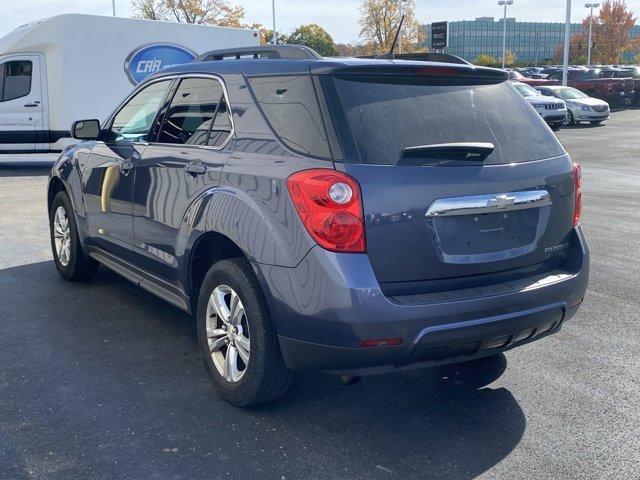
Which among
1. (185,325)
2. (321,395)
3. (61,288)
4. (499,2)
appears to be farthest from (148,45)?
(499,2)

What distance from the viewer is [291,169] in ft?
11.4

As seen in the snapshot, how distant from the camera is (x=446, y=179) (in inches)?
135

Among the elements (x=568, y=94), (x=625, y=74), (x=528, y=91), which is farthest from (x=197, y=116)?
(x=625, y=74)

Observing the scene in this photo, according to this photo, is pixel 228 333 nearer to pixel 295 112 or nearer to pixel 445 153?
pixel 295 112

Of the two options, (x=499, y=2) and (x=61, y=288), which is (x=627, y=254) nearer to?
(x=61, y=288)

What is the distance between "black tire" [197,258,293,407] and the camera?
11.8ft

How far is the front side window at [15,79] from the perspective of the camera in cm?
1572

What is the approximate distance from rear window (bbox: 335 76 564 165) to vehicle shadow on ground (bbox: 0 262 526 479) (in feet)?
4.39

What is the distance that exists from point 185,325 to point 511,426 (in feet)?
8.19

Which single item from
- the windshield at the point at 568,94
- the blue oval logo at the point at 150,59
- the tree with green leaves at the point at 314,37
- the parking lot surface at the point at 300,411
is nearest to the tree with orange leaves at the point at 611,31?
the tree with green leaves at the point at 314,37

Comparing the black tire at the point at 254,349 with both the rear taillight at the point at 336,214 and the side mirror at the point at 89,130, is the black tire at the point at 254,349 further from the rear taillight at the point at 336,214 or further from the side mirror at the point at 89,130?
the side mirror at the point at 89,130

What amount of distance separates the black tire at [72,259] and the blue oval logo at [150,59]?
10831 millimetres

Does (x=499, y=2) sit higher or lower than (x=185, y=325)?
higher

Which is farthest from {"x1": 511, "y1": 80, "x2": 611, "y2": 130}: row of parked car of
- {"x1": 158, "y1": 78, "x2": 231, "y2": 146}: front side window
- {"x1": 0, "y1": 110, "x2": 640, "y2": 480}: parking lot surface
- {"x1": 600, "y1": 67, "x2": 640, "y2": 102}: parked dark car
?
{"x1": 158, "y1": 78, "x2": 231, "y2": 146}: front side window
